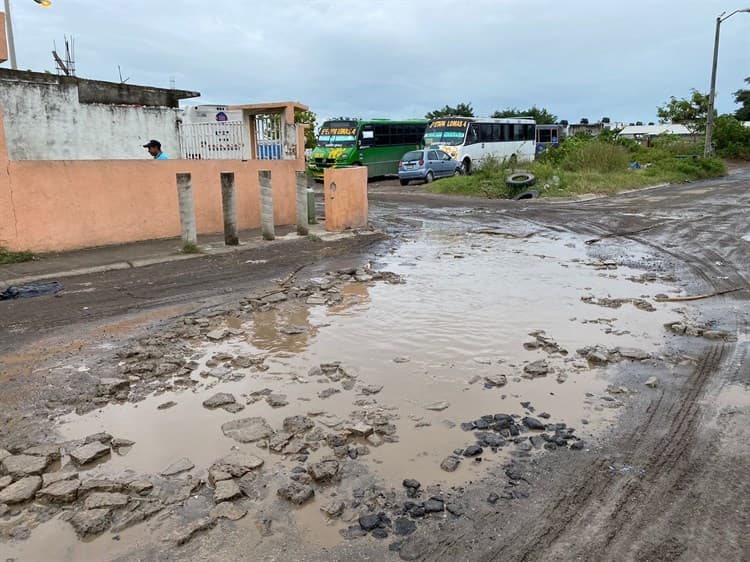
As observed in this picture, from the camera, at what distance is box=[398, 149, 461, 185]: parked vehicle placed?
2778 cm

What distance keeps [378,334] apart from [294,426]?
2281 millimetres

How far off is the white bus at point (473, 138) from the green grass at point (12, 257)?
73.1 ft

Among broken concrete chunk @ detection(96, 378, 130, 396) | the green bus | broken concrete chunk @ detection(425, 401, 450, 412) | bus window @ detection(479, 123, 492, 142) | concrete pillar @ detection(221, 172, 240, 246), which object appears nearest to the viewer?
broken concrete chunk @ detection(425, 401, 450, 412)

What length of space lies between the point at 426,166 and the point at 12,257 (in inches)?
813

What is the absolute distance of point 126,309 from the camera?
7199mm

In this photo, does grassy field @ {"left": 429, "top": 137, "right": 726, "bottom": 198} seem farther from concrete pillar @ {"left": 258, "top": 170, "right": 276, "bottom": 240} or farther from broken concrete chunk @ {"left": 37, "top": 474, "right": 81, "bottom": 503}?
broken concrete chunk @ {"left": 37, "top": 474, "right": 81, "bottom": 503}

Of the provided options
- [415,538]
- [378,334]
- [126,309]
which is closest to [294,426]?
[415,538]

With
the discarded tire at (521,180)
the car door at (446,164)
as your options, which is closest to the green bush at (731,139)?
the car door at (446,164)

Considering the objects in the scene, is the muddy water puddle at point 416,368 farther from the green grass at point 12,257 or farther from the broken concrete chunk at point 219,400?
the green grass at point 12,257

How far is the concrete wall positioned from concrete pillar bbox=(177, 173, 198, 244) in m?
5.70

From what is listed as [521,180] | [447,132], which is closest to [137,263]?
[521,180]

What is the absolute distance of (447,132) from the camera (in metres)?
29.2

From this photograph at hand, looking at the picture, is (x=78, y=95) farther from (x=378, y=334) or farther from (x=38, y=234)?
(x=378, y=334)

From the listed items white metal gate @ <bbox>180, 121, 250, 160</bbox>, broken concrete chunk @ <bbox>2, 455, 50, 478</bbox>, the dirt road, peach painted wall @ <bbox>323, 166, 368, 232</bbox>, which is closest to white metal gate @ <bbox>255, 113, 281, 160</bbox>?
white metal gate @ <bbox>180, 121, 250, 160</bbox>
